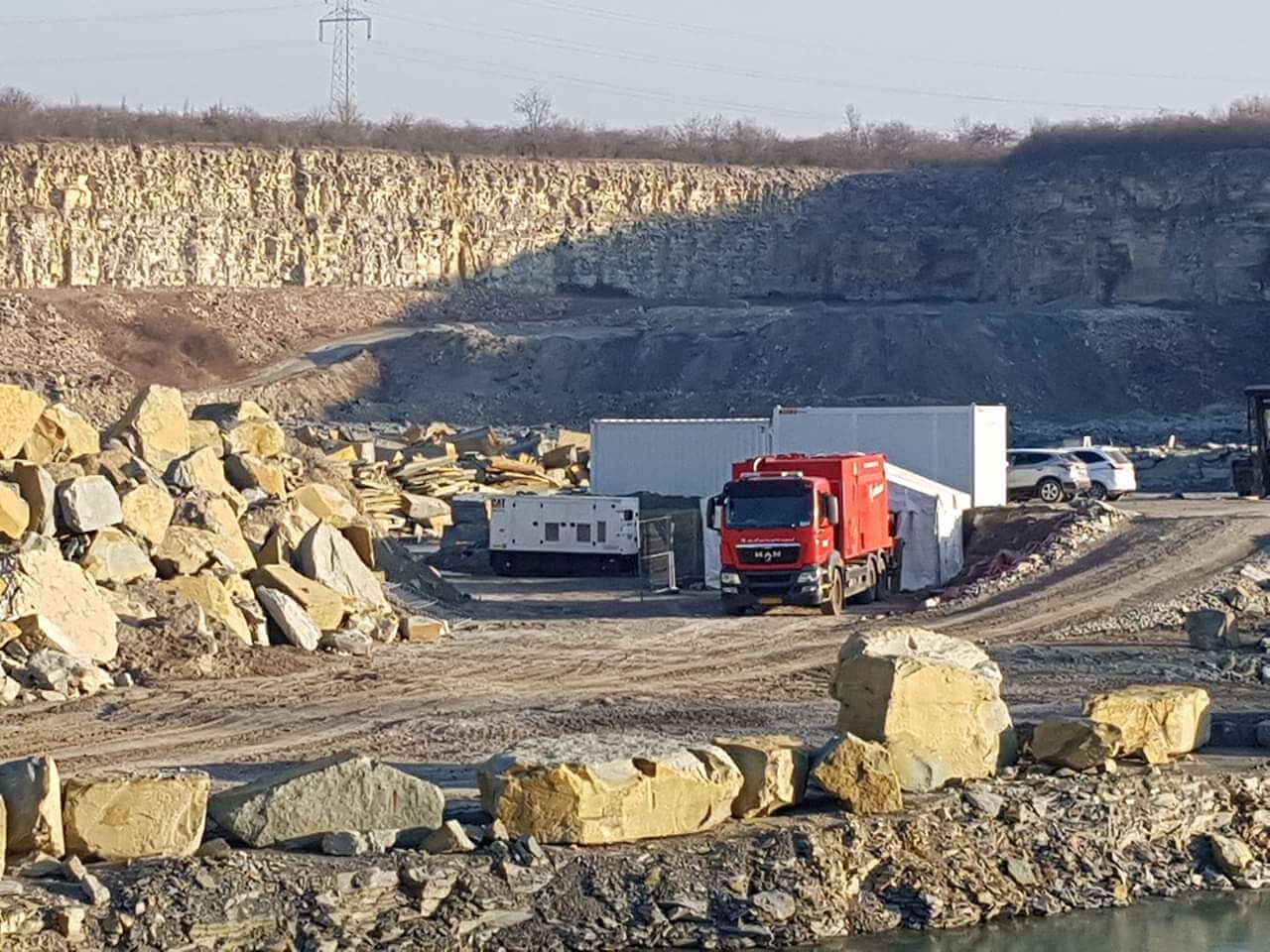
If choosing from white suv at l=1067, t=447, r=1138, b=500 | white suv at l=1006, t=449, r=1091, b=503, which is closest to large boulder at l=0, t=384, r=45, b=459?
white suv at l=1006, t=449, r=1091, b=503

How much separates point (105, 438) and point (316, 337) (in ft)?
144

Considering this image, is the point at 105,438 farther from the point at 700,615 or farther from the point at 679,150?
the point at 679,150

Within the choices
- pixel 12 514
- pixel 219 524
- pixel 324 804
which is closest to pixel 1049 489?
pixel 219 524

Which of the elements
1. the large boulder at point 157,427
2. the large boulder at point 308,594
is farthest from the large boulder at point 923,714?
the large boulder at point 157,427

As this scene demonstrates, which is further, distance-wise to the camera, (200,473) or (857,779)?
(200,473)

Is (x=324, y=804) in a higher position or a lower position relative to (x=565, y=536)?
higher

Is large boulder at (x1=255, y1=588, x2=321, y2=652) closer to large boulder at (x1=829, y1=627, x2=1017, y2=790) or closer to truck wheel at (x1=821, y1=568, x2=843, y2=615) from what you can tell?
truck wheel at (x1=821, y1=568, x2=843, y2=615)

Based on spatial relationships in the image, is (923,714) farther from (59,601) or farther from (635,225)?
(635,225)

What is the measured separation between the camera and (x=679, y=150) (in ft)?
287

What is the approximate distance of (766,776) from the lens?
1361cm

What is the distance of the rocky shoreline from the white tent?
14.9 m

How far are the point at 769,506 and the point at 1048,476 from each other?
13.4 m

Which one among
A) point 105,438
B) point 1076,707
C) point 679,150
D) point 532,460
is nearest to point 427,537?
point 532,460

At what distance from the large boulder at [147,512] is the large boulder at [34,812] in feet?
32.6
